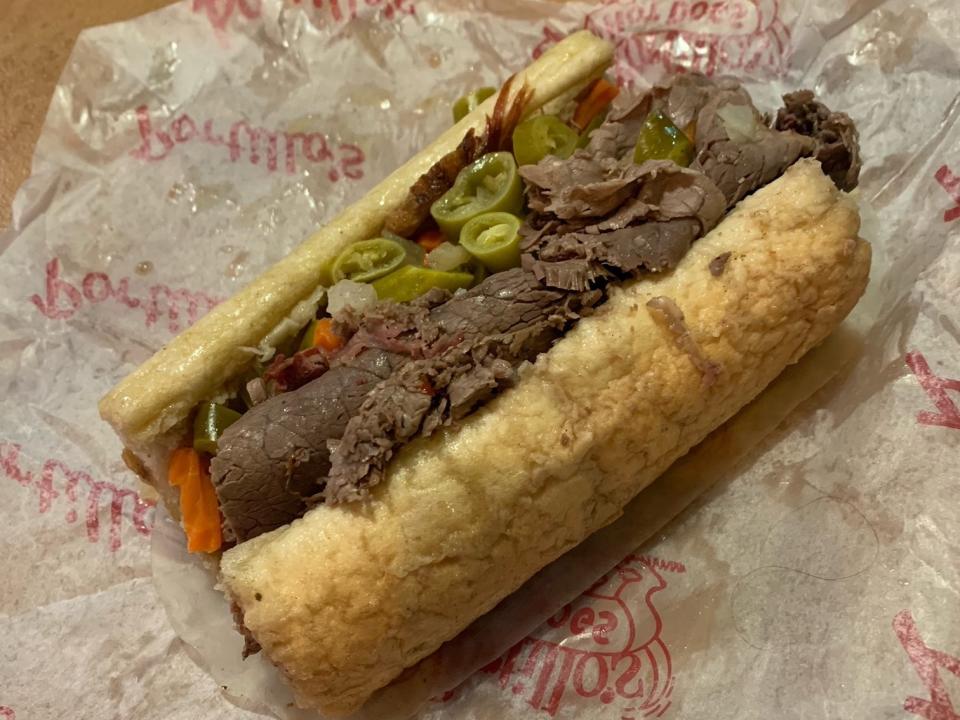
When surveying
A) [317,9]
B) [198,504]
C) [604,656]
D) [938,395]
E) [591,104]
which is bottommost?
[604,656]

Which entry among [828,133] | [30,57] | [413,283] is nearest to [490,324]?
[413,283]

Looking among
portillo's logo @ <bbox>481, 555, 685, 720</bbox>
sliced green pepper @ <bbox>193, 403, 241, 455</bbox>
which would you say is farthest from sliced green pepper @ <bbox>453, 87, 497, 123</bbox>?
portillo's logo @ <bbox>481, 555, 685, 720</bbox>

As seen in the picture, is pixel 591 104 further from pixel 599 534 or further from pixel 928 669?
pixel 928 669

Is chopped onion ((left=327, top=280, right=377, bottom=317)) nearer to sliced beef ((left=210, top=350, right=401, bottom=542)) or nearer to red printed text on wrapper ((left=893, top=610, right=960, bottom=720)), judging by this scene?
sliced beef ((left=210, top=350, right=401, bottom=542))

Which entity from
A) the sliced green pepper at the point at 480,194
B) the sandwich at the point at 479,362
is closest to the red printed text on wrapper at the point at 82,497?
the sandwich at the point at 479,362

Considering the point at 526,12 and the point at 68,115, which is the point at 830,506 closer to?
the point at 526,12

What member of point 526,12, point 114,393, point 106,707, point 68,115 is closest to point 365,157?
point 526,12

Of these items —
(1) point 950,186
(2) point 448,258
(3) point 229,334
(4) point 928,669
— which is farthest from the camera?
(1) point 950,186

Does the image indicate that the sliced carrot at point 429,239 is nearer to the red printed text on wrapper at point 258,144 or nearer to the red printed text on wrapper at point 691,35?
the red printed text on wrapper at point 258,144
